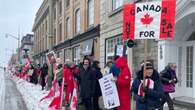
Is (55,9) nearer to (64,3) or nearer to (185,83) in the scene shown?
(64,3)

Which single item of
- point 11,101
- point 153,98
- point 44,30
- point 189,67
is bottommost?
point 11,101

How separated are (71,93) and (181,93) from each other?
5.30 metres

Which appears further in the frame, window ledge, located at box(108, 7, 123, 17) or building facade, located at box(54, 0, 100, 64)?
building facade, located at box(54, 0, 100, 64)

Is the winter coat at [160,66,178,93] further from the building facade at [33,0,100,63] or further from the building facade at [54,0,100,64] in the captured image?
the building facade at [54,0,100,64]

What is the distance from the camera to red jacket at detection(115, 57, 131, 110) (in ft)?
27.9

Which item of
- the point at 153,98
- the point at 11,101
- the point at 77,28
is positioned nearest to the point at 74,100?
the point at 153,98

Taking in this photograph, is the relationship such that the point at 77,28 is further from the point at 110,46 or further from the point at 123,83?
the point at 123,83

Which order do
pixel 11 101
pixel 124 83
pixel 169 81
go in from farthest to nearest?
pixel 11 101 < pixel 169 81 < pixel 124 83

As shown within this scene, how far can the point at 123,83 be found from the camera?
8.56 meters

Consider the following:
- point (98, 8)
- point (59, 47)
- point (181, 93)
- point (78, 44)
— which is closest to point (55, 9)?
point (59, 47)

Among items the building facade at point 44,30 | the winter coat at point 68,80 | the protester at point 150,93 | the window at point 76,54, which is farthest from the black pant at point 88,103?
the building facade at point 44,30

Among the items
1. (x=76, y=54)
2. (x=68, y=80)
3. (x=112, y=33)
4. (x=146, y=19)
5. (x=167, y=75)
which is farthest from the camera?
(x=76, y=54)

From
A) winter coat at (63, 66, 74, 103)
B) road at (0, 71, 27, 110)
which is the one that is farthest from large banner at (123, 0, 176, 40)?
road at (0, 71, 27, 110)

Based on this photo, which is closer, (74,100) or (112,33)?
(74,100)
